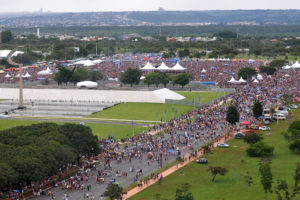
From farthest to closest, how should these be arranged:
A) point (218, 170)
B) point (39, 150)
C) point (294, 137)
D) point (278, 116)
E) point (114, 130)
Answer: point (278, 116) → point (114, 130) → point (294, 137) → point (39, 150) → point (218, 170)

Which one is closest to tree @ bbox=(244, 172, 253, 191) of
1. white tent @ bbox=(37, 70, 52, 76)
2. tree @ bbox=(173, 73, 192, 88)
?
tree @ bbox=(173, 73, 192, 88)

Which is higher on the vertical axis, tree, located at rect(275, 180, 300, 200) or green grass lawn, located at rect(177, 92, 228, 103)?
tree, located at rect(275, 180, 300, 200)

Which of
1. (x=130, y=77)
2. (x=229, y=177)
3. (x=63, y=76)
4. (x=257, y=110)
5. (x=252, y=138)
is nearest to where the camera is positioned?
(x=229, y=177)

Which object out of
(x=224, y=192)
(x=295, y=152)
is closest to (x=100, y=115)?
(x=295, y=152)

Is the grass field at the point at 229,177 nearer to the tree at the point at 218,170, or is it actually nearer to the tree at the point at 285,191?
the tree at the point at 285,191

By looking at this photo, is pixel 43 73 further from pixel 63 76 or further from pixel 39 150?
pixel 39 150

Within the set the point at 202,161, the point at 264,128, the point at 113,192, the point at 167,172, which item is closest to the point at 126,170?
the point at 167,172

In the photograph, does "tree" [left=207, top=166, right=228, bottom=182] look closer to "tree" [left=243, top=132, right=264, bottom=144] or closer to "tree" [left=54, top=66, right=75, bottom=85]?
"tree" [left=243, top=132, right=264, bottom=144]
